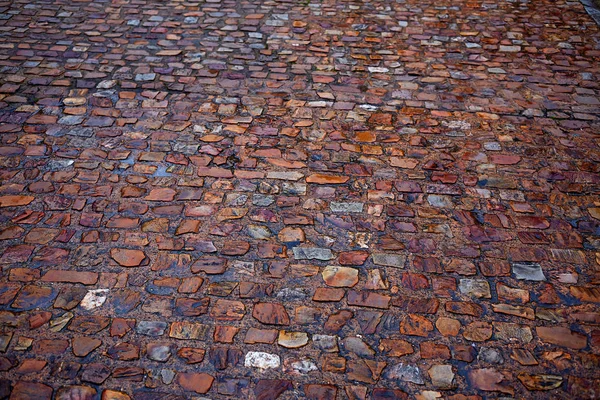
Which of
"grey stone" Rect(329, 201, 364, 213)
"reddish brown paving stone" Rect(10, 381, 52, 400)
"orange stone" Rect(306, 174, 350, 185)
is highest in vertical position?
"orange stone" Rect(306, 174, 350, 185)

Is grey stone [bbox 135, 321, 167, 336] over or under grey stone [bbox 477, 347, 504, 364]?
over

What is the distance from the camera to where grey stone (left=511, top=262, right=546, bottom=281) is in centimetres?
289

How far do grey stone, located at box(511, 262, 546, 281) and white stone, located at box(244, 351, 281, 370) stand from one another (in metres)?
1.48

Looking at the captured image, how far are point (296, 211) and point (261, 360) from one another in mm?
1136

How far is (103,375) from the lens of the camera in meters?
2.36

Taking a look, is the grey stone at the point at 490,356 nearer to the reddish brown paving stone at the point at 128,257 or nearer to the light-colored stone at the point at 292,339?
the light-colored stone at the point at 292,339

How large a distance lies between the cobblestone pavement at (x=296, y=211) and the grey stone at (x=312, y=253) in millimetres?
20

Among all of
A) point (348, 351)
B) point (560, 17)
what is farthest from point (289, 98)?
point (560, 17)

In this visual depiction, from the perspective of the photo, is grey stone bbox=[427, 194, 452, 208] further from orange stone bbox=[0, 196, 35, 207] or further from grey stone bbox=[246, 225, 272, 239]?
orange stone bbox=[0, 196, 35, 207]

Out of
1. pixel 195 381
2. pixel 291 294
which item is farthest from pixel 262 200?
pixel 195 381

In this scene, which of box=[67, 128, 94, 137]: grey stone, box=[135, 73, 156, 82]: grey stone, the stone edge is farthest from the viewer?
the stone edge

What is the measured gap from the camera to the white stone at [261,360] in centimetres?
243

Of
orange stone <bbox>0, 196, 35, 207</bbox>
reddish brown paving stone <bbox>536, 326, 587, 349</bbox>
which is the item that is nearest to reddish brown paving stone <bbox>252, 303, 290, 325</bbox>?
reddish brown paving stone <bbox>536, 326, 587, 349</bbox>

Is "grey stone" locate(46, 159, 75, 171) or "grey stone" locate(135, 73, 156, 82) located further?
"grey stone" locate(135, 73, 156, 82)
